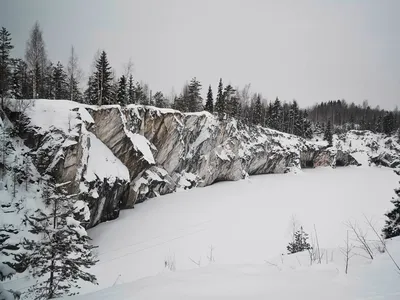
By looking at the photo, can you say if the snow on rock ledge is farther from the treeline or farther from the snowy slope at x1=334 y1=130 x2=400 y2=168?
the treeline

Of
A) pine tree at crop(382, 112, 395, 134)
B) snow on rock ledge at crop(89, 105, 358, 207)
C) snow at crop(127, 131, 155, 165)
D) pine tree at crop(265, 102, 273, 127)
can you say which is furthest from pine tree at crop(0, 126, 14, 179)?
pine tree at crop(265, 102, 273, 127)

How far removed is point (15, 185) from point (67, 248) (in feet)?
30.4

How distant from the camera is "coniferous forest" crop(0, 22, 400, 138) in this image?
2206 cm

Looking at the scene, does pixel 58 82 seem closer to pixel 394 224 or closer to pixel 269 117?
pixel 394 224

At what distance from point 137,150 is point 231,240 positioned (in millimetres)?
12685

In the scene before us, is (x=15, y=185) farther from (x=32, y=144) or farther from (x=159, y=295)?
(x=159, y=295)

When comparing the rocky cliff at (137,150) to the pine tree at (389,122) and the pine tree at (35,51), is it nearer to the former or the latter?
the pine tree at (35,51)

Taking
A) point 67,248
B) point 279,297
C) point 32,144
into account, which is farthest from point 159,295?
point 32,144

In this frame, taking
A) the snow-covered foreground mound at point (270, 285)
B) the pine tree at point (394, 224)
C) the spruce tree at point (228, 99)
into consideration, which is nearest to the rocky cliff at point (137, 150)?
the spruce tree at point (228, 99)

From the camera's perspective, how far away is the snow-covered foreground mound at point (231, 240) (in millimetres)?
2939

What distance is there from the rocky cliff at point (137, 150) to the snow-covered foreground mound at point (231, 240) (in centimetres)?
248

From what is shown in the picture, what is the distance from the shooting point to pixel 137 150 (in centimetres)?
2181

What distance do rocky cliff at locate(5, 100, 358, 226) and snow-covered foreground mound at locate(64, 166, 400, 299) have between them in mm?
2478

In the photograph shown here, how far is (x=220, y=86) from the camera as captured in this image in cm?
4381
